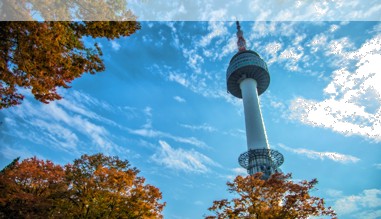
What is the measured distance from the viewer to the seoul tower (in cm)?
5269

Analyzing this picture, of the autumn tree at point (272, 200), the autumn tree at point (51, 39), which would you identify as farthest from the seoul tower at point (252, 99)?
the autumn tree at point (51, 39)

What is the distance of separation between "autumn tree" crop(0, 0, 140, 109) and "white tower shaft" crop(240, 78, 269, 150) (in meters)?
48.4

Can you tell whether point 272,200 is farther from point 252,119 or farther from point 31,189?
point 252,119

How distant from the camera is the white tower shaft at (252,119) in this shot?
55125 millimetres

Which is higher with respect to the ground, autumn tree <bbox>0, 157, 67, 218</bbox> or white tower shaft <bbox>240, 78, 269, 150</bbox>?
white tower shaft <bbox>240, 78, 269, 150</bbox>

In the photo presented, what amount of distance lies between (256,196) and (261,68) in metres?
54.9

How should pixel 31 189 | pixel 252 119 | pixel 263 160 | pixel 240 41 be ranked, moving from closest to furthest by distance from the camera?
pixel 31 189, pixel 263 160, pixel 252 119, pixel 240 41

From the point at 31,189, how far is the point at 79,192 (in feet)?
20.9

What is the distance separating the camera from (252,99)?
62656 millimetres

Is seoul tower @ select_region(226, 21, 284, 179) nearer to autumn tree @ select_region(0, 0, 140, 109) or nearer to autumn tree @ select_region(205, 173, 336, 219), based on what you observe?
autumn tree @ select_region(205, 173, 336, 219)

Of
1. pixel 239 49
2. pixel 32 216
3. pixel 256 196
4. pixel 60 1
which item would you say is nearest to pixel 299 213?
pixel 256 196

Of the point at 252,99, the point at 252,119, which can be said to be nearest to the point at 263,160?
the point at 252,119

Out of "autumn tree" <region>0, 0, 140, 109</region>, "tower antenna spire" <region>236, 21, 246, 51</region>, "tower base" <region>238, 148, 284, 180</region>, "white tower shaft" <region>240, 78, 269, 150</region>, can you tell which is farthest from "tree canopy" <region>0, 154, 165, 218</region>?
"tower antenna spire" <region>236, 21, 246, 51</region>

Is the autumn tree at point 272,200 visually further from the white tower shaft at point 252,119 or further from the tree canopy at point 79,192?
the white tower shaft at point 252,119
